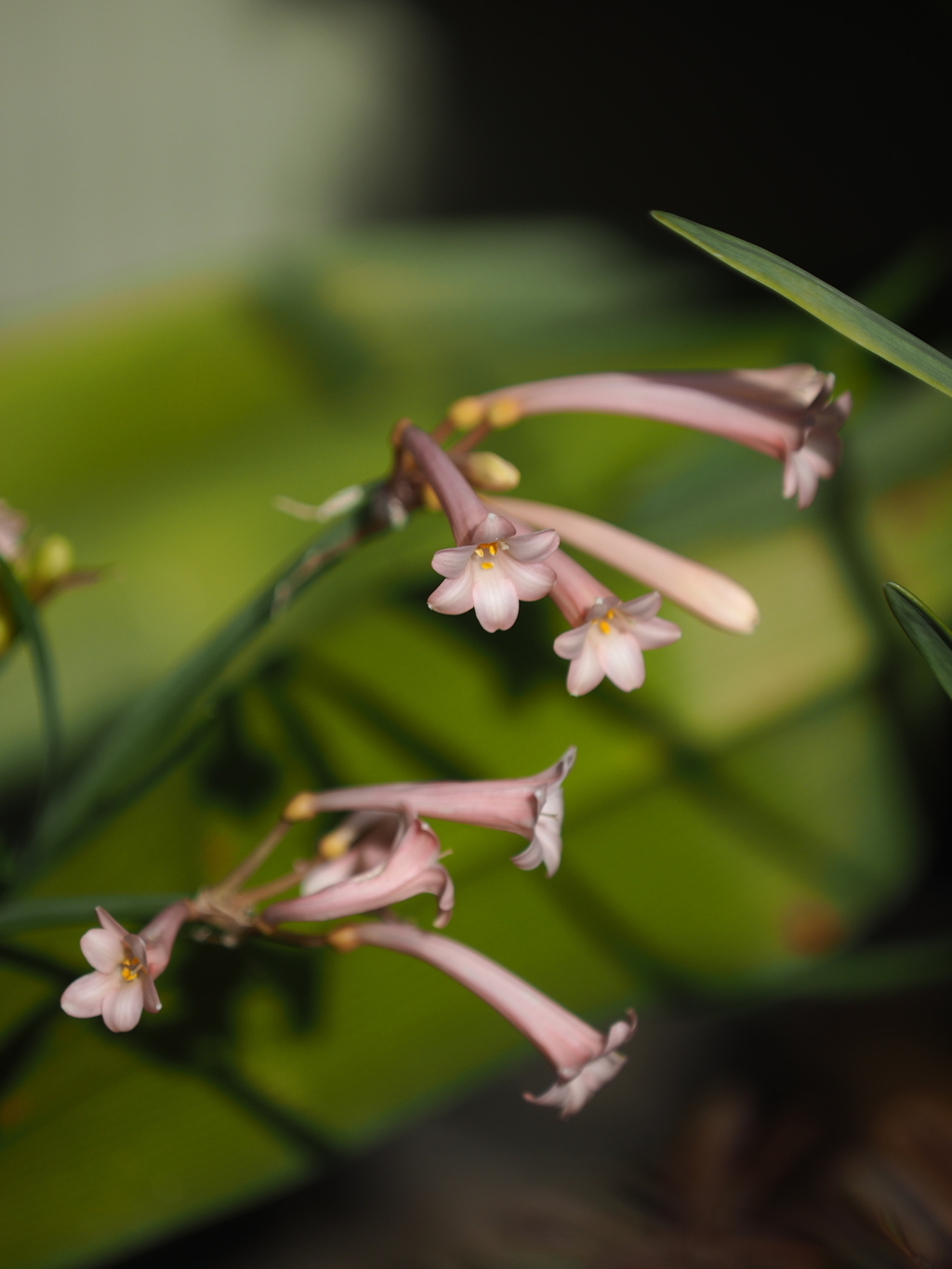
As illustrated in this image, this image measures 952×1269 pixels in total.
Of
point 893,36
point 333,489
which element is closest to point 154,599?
point 333,489

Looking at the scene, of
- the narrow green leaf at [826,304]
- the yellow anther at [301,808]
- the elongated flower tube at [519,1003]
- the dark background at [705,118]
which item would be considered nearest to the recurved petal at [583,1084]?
the elongated flower tube at [519,1003]

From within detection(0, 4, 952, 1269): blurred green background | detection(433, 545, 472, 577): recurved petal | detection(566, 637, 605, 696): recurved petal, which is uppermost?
detection(433, 545, 472, 577): recurved petal

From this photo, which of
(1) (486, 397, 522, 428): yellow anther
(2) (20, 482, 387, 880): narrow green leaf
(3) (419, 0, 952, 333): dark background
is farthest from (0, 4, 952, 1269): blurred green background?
(3) (419, 0, 952, 333): dark background

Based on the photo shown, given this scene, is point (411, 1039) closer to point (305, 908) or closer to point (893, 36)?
point (305, 908)

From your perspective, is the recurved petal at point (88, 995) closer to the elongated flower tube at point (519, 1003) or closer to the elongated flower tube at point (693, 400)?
the elongated flower tube at point (519, 1003)

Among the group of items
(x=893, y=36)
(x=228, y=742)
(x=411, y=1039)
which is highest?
(x=893, y=36)

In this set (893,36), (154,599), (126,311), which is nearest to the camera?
(154,599)

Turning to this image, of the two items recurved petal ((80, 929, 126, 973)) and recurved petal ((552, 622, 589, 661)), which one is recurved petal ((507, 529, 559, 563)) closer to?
recurved petal ((552, 622, 589, 661))
